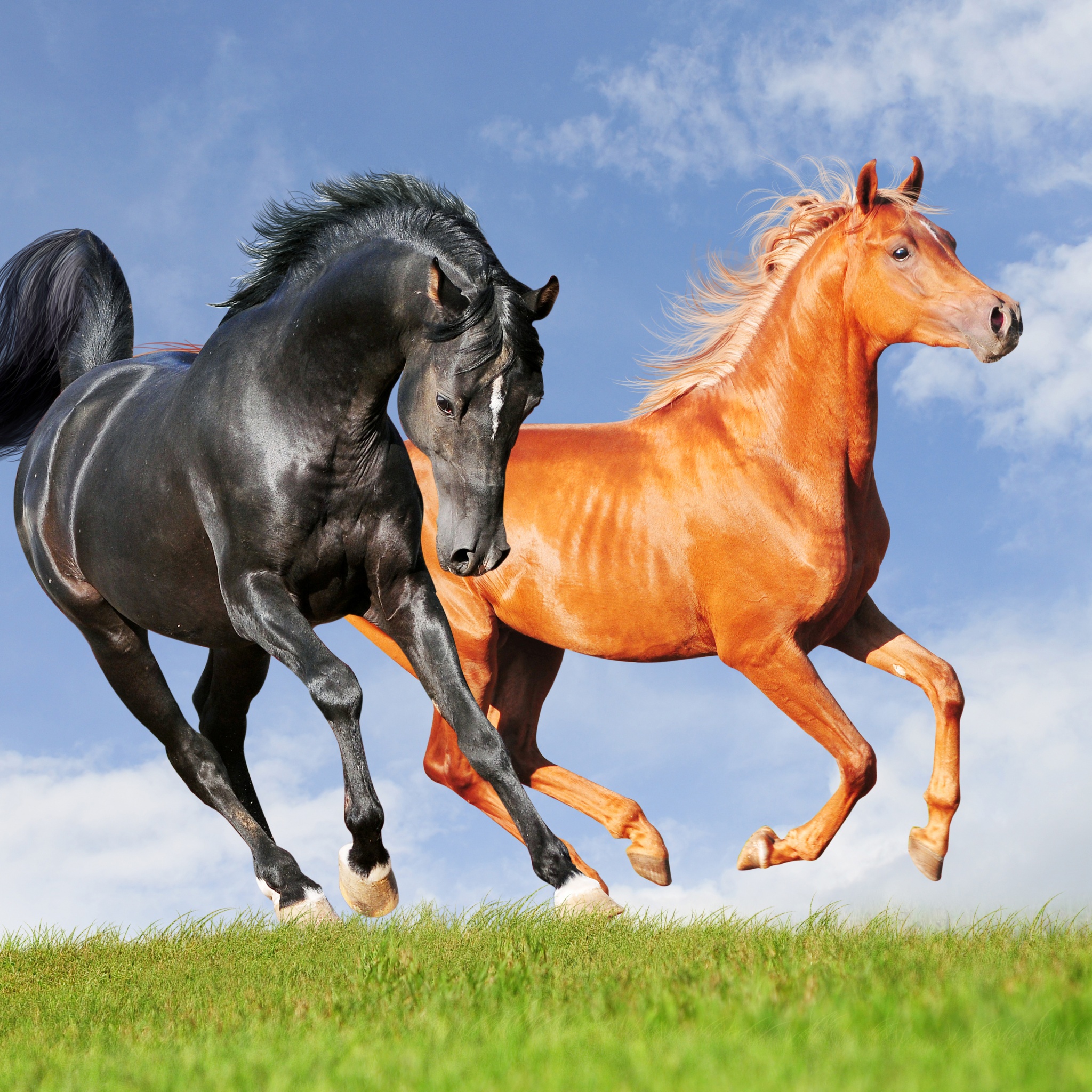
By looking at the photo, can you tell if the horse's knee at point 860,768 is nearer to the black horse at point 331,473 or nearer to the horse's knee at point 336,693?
the black horse at point 331,473

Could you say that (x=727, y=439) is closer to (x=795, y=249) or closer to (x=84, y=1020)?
(x=795, y=249)

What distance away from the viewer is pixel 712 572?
6027mm

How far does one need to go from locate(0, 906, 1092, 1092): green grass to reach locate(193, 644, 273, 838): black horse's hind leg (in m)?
1.00

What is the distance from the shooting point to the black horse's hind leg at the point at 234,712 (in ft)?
19.5

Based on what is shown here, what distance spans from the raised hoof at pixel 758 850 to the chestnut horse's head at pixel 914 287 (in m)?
2.48

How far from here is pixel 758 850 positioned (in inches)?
231

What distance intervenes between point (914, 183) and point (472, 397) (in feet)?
10.8

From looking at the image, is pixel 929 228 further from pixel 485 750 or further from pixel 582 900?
pixel 582 900

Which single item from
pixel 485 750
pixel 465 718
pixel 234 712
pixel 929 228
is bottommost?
pixel 485 750

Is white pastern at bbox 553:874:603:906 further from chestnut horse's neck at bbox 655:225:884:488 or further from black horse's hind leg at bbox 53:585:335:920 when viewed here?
chestnut horse's neck at bbox 655:225:884:488

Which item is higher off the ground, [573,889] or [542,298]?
[542,298]

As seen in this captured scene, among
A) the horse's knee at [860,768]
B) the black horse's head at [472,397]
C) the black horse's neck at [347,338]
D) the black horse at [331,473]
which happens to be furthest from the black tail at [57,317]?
the horse's knee at [860,768]

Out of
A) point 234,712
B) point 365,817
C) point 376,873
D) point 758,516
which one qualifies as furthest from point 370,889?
point 758,516

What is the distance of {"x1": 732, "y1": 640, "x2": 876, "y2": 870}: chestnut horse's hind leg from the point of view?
5.72 meters
